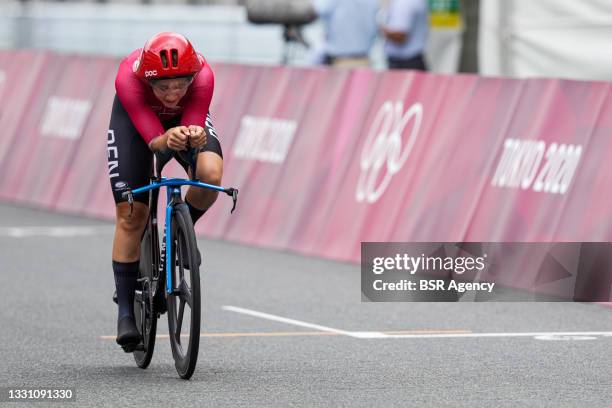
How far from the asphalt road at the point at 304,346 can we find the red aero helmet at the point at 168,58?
150 cm

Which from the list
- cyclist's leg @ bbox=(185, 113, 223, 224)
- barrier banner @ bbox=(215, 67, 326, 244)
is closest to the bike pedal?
cyclist's leg @ bbox=(185, 113, 223, 224)

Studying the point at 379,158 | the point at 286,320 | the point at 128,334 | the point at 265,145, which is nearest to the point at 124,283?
the point at 128,334

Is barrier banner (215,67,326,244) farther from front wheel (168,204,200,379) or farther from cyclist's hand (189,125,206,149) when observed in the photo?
cyclist's hand (189,125,206,149)

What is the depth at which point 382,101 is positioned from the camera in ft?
45.4

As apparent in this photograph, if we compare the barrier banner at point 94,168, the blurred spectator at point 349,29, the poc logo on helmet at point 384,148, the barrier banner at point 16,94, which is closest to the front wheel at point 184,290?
the poc logo on helmet at point 384,148

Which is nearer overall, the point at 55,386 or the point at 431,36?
the point at 55,386

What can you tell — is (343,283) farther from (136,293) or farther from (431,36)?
(431,36)

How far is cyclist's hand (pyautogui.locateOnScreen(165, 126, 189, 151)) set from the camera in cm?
778

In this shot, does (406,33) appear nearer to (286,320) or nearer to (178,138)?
(286,320)

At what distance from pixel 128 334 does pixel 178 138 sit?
1170 mm

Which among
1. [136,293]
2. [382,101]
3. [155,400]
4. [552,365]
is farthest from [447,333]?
[382,101]

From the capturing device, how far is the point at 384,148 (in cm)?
1359

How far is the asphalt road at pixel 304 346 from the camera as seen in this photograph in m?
7.66

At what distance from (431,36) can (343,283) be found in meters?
6.45
